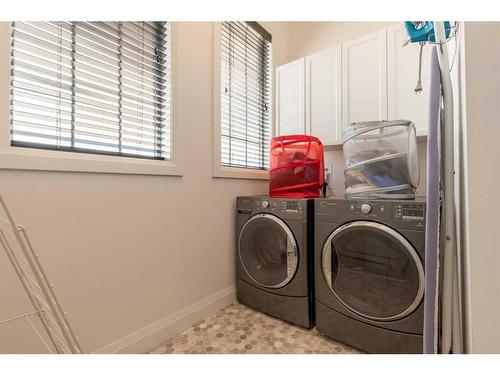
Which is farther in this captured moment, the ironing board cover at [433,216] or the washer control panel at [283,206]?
the washer control panel at [283,206]

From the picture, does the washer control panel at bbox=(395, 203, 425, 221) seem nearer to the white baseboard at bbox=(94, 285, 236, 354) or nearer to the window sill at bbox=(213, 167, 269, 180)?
the window sill at bbox=(213, 167, 269, 180)

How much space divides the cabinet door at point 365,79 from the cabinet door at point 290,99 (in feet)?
1.20

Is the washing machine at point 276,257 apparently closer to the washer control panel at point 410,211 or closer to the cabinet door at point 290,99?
the washer control panel at point 410,211

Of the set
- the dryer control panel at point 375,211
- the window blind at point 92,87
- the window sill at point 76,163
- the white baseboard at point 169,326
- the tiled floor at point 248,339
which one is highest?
the window blind at point 92,87

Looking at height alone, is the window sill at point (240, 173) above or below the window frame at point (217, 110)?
below

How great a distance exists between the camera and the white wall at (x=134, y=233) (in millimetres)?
946

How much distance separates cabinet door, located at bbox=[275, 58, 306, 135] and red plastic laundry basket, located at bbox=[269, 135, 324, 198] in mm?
380

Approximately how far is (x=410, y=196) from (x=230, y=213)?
1.17 m

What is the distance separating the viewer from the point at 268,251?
5.46ft

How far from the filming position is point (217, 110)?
5.64 ft

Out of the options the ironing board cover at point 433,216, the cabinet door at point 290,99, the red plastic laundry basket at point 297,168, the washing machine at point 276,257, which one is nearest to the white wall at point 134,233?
the washing machine at point 276,257

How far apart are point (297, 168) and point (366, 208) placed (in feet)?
1.91

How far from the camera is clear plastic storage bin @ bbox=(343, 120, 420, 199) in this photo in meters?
1.29
